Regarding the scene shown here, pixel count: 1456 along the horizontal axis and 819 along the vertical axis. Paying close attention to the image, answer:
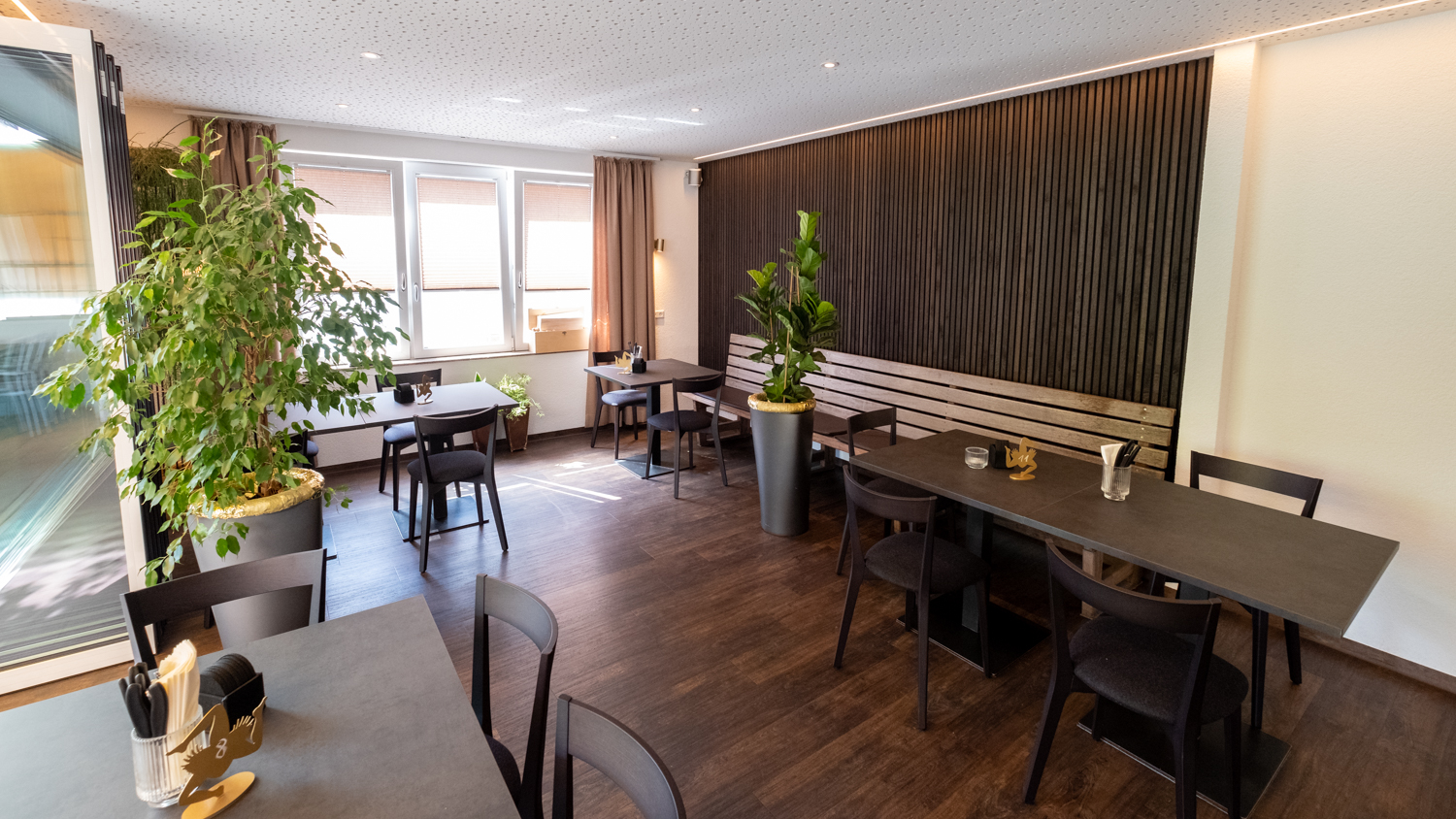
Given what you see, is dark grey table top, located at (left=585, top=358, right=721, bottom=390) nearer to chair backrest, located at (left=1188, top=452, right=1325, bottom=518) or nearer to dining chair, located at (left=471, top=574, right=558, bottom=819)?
chair backrest, located at (left=1188, top=452, right=1325, bottom=518)

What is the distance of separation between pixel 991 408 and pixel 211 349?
13.2ft

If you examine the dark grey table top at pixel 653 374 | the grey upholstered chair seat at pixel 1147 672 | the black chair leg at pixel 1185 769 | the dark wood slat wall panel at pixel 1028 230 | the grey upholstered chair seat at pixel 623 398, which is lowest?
the black chair leg at pixel 1185 769

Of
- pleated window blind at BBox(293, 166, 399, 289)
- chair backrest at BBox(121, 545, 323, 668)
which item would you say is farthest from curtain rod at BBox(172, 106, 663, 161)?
chair backrest at BBox(121, 545, 323, 668)

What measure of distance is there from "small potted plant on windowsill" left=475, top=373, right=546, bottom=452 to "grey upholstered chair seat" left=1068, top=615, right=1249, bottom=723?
5.20 meters

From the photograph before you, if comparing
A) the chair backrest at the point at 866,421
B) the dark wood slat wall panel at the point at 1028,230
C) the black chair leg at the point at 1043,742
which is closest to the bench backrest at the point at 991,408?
the dark wood slat wall panel at the point at 1028,230

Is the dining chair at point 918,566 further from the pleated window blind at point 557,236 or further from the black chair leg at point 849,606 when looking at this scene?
the pleated window blind at point 557,236

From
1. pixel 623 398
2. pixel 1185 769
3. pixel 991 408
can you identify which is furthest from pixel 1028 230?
pixel 623 398

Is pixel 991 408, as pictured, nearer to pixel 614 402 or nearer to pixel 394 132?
pixel 614 402

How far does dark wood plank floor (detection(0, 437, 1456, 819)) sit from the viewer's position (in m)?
2.34

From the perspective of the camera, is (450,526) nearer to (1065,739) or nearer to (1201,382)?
(1065,739)

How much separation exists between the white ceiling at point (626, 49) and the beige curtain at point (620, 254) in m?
1.73

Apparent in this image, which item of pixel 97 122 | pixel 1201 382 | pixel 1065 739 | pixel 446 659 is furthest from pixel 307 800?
pixel 1201 382

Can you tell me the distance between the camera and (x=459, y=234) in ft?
21.0

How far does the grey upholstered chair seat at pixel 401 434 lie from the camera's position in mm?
4902
